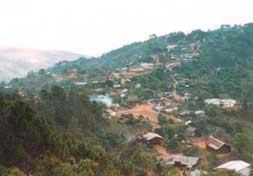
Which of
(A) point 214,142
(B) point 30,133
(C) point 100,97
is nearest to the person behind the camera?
(B) point 30,133

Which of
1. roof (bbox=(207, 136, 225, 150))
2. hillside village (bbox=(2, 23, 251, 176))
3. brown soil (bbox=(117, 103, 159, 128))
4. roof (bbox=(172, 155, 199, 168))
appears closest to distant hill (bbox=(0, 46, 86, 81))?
hillside village (bbox=(2, 23, 251, 176))

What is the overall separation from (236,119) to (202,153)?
982 cm

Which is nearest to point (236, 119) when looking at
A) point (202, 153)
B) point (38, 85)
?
point (202, 153)

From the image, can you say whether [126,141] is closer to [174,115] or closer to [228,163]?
[228,163]

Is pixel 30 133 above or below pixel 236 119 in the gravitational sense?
above

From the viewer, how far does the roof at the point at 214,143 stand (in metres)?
29.6

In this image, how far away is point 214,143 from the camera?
30375mm

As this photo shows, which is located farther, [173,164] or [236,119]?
[236,119]

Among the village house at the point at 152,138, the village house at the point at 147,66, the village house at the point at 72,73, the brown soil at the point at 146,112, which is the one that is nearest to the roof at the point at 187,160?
the village house at the point at 152,138

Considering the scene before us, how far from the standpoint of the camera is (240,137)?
2900 centimetres

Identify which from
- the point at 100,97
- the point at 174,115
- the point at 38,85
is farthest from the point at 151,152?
the point at 38,85

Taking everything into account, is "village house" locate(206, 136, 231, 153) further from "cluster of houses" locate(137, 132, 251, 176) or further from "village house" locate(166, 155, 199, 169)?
"village house" locate(166, 155, 199, 169)

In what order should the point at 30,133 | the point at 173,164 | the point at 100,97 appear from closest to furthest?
the point at 30,133 → the point at 173,164 → the point at 100,97

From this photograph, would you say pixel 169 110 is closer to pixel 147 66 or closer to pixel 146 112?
pixel 146 112
